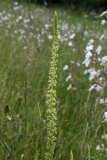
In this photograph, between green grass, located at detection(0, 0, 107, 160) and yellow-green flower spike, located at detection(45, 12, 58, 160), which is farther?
green grass, located at detection(0, 0, 107, 160)

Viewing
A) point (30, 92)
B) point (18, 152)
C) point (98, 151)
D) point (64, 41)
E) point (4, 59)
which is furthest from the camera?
point (64, 41)

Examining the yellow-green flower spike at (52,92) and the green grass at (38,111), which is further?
the green grass at (38,111)

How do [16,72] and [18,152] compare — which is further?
[16,72]

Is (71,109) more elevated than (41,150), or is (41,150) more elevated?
(71,109)

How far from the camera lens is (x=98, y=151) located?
2432 mm

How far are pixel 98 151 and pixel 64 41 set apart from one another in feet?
14.5

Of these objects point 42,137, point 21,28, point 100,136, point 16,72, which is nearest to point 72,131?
point 100,136

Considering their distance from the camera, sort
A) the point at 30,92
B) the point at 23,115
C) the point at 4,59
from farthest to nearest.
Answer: the point at 4,59
the point at 30,92
the point at 23,115

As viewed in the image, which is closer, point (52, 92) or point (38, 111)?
point (52, 92)

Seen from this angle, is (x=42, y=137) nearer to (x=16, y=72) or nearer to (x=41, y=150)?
(x=41, y=150)

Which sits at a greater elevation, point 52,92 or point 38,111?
point 38,111

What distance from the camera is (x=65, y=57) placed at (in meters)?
5.57

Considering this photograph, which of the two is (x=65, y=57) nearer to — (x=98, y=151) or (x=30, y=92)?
(x=30, y=92)

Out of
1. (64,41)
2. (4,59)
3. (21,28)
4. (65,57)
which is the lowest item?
(4,59)
